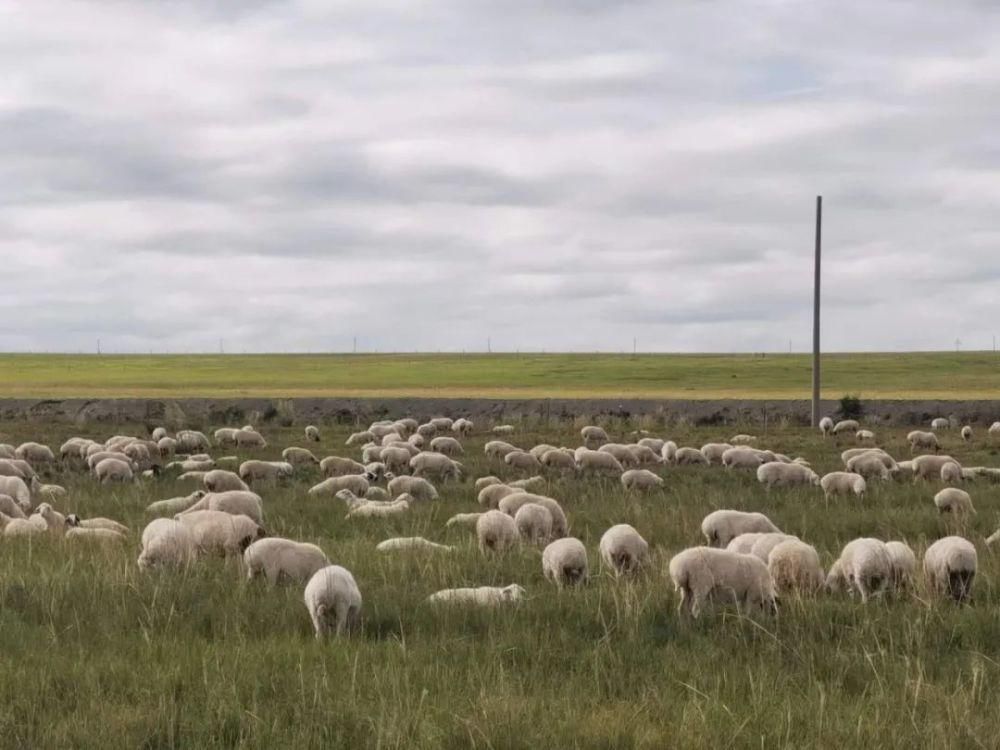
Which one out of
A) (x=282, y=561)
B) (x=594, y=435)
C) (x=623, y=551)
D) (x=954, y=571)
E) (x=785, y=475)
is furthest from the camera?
(x=594, y=435)

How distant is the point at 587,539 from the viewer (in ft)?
46.5

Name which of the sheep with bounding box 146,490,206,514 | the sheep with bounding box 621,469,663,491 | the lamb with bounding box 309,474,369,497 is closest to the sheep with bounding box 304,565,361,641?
the sheep with bounding box 146,490,206,514

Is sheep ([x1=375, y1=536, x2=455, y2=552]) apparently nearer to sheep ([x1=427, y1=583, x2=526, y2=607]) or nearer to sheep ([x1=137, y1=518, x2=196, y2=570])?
sheep ([x1=137, y1=518, x2=196, y2=570])

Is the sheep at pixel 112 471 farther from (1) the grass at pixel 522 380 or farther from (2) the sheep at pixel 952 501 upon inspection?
(1) the grass at pixel 522 380

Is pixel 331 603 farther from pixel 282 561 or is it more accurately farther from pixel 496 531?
pixel 496 531

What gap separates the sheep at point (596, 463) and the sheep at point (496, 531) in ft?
36.0

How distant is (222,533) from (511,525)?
3087 mm

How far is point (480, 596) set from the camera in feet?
30.5

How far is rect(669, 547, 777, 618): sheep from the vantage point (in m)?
9.09

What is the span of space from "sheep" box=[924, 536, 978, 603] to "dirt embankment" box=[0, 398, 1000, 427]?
111 ft

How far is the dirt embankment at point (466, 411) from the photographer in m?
46.0

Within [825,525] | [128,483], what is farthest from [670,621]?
[128,483]

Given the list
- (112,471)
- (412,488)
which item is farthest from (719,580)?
(112,471)

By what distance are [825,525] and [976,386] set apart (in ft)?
237
